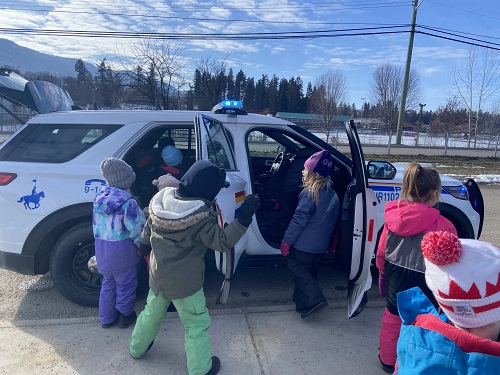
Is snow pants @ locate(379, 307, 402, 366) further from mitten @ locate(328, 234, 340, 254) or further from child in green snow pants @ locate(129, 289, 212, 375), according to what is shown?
child in green snow pants @ locate(129, 289, 212, 375)

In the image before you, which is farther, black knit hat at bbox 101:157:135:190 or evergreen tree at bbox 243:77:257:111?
Answer: evergreen tree at bbox 243:77:257:111

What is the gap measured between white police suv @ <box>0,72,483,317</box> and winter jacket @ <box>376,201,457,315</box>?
306 millimetres

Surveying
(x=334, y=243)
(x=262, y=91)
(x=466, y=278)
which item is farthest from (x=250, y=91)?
(x=466, y=278)

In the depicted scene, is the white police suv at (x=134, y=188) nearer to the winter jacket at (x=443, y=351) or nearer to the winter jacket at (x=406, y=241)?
the winter jacket at (x=406, y=241)

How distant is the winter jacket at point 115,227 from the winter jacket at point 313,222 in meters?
1.31

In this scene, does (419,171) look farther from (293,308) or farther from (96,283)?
(96,283)

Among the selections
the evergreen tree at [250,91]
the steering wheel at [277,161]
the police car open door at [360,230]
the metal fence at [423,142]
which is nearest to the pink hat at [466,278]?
the police car open door at [360,230]

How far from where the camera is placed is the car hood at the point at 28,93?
414 centimetres

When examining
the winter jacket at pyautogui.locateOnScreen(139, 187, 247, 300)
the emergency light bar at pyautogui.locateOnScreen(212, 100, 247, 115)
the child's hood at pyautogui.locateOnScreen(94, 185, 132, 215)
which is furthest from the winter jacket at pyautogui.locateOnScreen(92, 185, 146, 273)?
the emergency light bar at pyautogui.locateOnScreen(212, 100, 247, 115)

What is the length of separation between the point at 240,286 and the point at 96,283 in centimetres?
147

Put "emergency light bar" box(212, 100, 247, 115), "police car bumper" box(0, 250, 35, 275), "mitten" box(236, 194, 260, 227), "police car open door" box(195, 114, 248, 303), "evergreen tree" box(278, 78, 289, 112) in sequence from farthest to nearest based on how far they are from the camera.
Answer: "evergreen tree" box(278, 78, 289, 112), "emergency light bar" box(212, 100, 247, 115), "police car bumper" box(0, 250, 35, 275), "police car open door" box(195, 114, 248, 303), "mitten" box(236, 194, 260, 227)

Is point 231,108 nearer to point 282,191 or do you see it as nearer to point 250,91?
point 282,191

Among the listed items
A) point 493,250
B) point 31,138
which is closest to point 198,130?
point 31,138

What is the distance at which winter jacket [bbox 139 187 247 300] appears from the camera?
2615 mm
